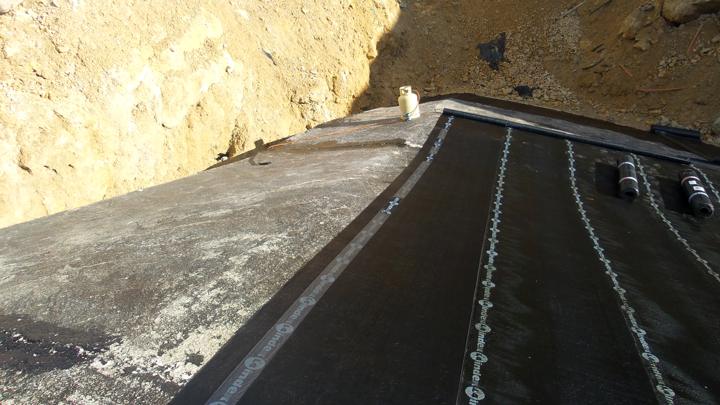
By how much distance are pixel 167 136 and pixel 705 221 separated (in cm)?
979

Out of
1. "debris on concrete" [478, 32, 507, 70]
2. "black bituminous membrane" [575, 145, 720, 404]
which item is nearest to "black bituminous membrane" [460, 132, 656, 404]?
"black bituminous membrane" [575, 145, 720, 404]

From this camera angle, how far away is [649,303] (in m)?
5.11

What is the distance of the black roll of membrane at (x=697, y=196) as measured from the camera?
24.9 feet

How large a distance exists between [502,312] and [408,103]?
23.2 ft

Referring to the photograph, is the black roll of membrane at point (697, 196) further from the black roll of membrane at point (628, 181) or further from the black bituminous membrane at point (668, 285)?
the black roll of membrane at point (628, 181)

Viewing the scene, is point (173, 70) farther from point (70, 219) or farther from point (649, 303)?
point (649, 303)

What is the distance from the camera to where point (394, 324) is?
4.18 metres

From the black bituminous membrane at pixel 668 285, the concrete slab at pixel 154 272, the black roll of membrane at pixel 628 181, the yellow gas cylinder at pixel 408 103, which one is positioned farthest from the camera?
the yellow gas cylinder at pixel 408 103

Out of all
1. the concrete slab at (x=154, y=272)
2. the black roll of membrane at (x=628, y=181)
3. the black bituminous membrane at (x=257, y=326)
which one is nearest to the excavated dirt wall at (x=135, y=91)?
the concrete slab at (x=154, y=272)

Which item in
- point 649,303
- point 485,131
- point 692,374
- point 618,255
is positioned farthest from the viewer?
point 485,131

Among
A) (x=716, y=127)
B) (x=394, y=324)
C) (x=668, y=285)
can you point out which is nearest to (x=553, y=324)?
(x=394, y=324)

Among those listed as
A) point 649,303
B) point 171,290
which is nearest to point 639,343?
point 649,303

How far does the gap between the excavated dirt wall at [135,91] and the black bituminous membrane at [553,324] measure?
6.69 m

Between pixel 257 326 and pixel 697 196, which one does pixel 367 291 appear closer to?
pixel 257 326
